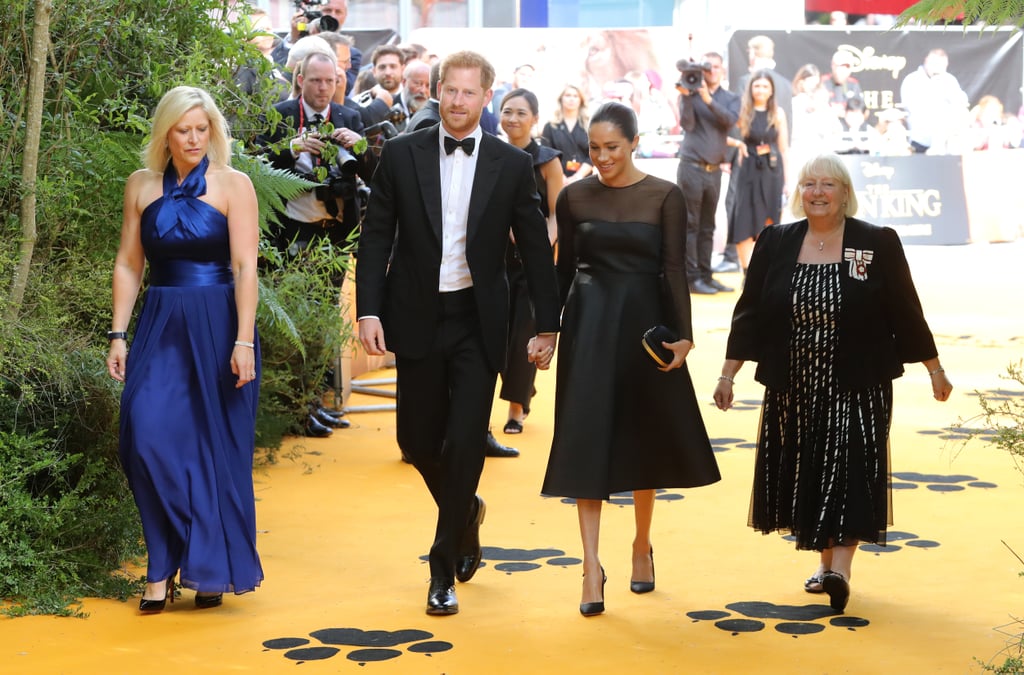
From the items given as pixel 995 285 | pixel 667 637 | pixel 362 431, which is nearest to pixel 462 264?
pixel 667 637

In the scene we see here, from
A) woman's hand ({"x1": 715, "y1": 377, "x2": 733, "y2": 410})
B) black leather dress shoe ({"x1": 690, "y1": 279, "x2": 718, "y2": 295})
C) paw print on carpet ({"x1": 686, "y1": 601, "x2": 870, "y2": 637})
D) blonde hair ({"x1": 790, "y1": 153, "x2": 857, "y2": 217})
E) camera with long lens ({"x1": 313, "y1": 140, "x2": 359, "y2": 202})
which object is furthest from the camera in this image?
black leather dress shoe ({"x1": 690, "y1": 279, "x2": 718, "y2": 295})

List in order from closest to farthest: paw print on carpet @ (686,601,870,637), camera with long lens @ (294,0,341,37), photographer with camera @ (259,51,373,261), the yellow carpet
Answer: the yellow carpet → paw print on carpet @ (686,601,870,637) → photographer with camera @ (259,51,373,261) → camera with long lens @ (294,0,341,37)

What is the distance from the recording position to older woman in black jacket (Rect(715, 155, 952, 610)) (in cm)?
472

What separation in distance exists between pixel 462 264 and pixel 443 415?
1.65 feet

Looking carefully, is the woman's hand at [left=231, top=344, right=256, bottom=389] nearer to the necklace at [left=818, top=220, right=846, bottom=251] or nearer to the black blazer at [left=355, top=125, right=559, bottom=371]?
the black blazer at [left=355, top=125, right=559, bottom=371]

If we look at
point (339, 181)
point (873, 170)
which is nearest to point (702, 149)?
point (873, 170)

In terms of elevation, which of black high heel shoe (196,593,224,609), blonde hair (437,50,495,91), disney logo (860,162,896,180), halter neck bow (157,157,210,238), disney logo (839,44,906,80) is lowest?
black high heel shoe (196,593,224,609)

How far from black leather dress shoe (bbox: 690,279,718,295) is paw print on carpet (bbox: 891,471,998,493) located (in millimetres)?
8385

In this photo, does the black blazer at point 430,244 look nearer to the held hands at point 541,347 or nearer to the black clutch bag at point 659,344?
the held hands at point 541,347

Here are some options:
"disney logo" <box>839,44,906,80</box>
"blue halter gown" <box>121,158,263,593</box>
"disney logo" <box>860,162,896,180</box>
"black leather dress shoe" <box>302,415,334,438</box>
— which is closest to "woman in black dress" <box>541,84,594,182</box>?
"disney logo" <box>839,44,906,80</box>

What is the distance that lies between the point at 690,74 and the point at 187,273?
10.9 meters

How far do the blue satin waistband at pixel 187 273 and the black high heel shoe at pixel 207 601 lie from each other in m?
1.01

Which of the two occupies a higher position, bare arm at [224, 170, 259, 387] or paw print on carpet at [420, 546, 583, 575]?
bare arm at [224, 170, 259, 387]

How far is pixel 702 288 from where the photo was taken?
607 inches
